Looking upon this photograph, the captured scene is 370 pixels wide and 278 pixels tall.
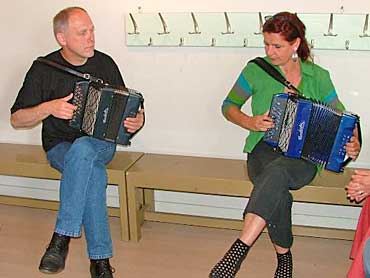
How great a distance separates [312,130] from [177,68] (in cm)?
101

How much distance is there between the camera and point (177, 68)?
130 inches

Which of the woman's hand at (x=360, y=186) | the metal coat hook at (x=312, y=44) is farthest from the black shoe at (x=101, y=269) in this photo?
Result: the metal coat hook at (x=312, y=44)

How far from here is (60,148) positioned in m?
2.89

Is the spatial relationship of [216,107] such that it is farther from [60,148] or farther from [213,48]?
[60,148]

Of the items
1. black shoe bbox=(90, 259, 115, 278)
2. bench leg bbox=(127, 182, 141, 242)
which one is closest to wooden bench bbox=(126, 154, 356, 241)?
bench leg bbox=(127, 182, 141, 242)

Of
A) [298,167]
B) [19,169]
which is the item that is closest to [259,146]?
[298,167]

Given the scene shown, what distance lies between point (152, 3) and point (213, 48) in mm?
438

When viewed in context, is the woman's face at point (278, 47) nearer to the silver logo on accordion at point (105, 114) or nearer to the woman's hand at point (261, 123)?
the woman's hand at point (261, 123)

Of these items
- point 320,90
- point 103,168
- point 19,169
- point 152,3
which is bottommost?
point 19,169

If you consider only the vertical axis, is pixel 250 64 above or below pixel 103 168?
above

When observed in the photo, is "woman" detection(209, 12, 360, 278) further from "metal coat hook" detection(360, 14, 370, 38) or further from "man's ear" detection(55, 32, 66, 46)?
"man's ear" detection(55, 32, 66, 46)

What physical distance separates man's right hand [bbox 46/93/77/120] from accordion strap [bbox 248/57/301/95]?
3.07ft

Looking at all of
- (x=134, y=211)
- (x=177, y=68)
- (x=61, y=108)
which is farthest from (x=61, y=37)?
(x=134, y=211)

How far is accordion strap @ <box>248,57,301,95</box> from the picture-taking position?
9.02 ft
